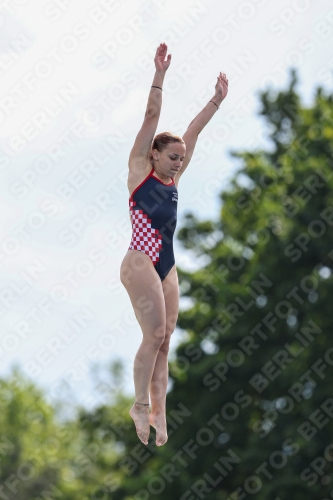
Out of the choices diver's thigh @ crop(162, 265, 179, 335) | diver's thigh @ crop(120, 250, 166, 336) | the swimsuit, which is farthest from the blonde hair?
diver's thigh @ crop(162, 265, 179, 335)

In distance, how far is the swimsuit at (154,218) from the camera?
26.3 ft

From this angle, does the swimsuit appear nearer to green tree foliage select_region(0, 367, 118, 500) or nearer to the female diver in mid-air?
the female diver in mid-air

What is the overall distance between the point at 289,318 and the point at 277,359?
122 cm

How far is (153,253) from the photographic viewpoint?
8.08m

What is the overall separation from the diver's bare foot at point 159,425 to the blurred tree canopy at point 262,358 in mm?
15589

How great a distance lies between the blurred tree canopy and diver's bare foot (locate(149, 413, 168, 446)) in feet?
51.1

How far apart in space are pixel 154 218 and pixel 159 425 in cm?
186

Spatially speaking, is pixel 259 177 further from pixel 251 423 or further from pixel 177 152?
pixel 177 152

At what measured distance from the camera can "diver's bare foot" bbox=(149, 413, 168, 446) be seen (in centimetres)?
804

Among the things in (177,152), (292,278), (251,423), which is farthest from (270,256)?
(177,152)

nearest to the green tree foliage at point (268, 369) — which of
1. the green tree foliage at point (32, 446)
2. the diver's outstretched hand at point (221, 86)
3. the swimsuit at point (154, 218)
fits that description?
the diver's outstretched hand at point (221, 86)

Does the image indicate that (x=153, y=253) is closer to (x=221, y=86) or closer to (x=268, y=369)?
(x=221, y=86)

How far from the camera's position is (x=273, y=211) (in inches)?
1025

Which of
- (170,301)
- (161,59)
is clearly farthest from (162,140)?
(170,301)
